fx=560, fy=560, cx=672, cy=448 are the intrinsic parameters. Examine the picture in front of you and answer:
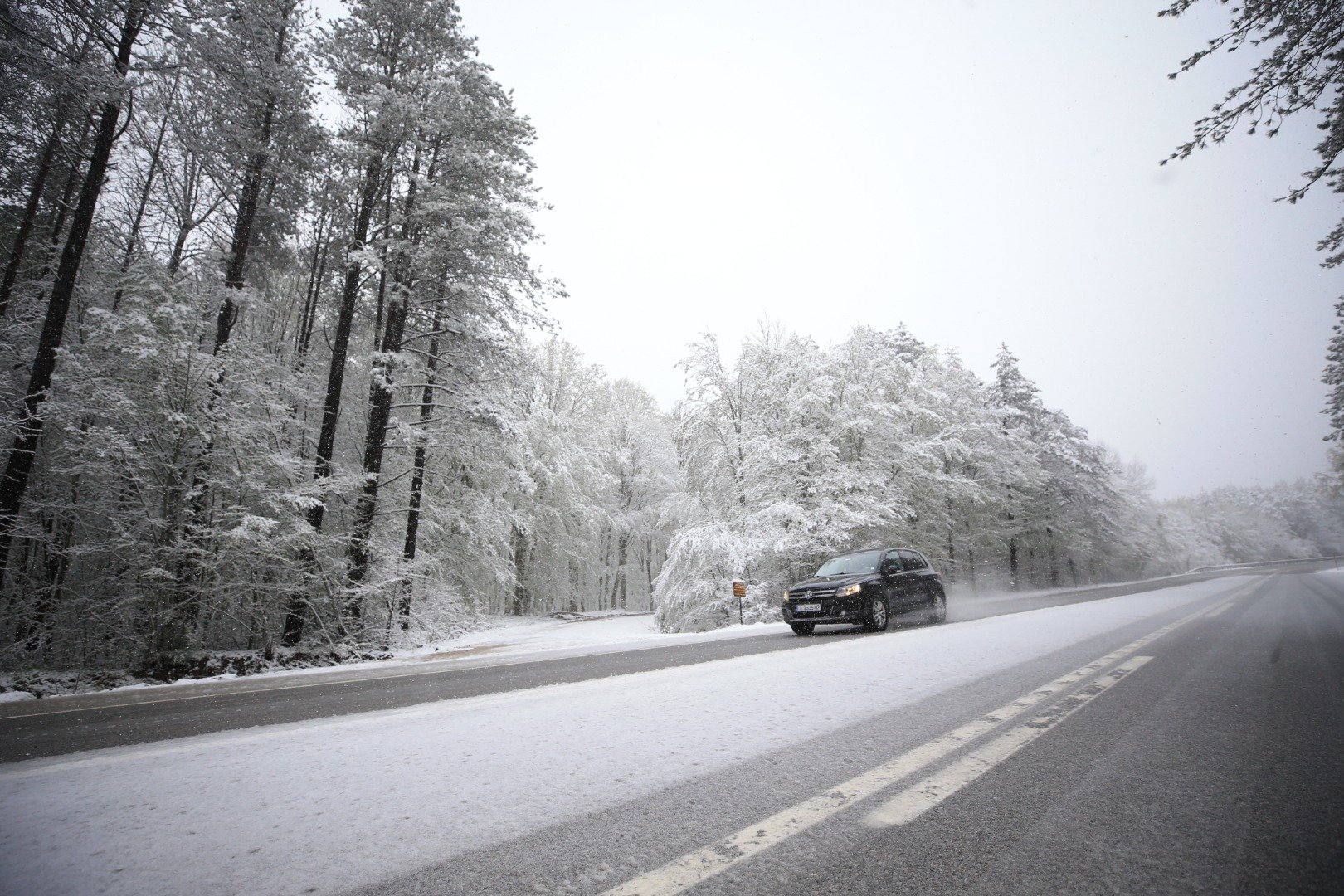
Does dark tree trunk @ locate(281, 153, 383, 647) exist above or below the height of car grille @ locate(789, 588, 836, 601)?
above

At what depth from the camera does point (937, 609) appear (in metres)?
13.0

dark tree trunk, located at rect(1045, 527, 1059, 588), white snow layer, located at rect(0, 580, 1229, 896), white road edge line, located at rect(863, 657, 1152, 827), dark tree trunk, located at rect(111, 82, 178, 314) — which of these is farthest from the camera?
dark tree trunk, located at rect(1045, 527, 1059, 588)

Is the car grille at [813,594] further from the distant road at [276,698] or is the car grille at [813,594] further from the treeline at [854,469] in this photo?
the treeline at [854,469]

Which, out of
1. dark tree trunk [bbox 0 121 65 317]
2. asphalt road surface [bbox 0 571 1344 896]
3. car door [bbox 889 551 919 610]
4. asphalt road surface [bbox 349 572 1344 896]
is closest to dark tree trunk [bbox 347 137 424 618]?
asphalt road surface [bbox 0 571 1344 896]

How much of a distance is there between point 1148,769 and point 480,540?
17.0 m

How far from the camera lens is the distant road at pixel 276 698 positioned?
170 inches

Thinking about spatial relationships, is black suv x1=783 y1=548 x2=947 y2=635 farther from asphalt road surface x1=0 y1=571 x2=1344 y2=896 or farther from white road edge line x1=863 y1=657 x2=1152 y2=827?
white road edge line x1=863 y1=657 x2=1152 y2=827

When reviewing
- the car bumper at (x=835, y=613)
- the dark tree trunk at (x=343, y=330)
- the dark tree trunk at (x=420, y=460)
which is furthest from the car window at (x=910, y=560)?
the dark tree trunk at (x=343, y=330)

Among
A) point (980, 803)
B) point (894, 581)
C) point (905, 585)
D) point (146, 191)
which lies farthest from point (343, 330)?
point (980, 803)

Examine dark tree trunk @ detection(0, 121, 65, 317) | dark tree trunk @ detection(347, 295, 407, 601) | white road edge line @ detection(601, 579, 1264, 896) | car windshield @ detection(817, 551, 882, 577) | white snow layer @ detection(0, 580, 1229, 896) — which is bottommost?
white snow layer @ detection(0, 580, 1229, 896)

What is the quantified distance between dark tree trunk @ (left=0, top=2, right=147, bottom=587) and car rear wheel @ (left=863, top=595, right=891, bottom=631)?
13717 mm

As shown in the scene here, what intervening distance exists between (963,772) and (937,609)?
1143 cm

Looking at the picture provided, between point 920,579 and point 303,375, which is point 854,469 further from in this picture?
point 303,375

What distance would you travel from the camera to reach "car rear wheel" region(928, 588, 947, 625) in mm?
12742
